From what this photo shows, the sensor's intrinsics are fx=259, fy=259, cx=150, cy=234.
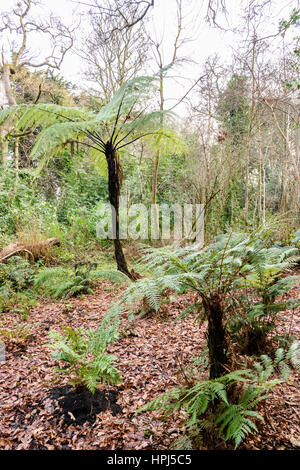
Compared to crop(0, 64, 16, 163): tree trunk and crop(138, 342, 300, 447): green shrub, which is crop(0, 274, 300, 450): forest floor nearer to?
crop(138, 342, 300, 447): green shrub

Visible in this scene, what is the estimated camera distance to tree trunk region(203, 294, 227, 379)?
1074 millimetres

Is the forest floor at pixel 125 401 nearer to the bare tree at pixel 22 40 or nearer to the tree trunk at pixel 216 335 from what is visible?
the tree trunk at pixel 216 335

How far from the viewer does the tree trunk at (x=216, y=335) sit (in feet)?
3.52

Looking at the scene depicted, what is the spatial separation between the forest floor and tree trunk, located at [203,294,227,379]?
0.13 metres

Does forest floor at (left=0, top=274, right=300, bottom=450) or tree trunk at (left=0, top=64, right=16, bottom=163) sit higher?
tree trunk at (left=0, top=64, right=16, bottom=163)

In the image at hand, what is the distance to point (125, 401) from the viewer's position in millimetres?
1442

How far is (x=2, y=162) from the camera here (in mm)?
5977

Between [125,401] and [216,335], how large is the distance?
0.73 meters

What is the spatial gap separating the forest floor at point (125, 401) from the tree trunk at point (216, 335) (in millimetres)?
126

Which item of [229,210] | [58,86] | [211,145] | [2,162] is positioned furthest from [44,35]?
[229,210]

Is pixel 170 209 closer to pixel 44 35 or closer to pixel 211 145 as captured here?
pixel 211 145

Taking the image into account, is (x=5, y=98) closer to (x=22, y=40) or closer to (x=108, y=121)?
(x=22, y=40)

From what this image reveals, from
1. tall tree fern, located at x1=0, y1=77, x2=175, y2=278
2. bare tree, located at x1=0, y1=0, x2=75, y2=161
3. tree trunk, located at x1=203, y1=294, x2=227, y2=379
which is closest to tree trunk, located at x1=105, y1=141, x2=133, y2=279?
tall tree fern, located at x1=0, y1=77, x2=175, y2=278

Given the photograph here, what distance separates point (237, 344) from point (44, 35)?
7.98 m
